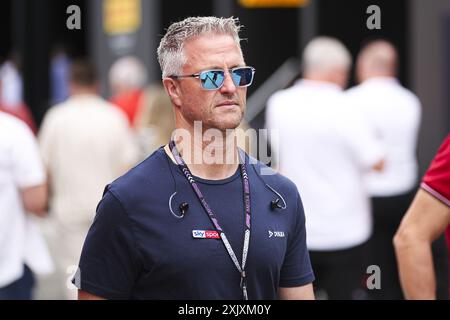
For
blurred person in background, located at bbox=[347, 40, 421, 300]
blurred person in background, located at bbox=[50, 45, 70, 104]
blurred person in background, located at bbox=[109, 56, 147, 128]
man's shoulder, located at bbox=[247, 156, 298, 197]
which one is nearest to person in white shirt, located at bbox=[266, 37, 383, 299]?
blurred person in background, located at bbox=[347, 40, 421, 300]

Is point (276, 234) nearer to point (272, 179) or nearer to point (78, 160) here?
point (272, 179)

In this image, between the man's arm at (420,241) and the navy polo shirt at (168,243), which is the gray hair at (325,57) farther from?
the navy polo shirt at (168,243)

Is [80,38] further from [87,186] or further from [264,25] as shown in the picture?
[87,186]

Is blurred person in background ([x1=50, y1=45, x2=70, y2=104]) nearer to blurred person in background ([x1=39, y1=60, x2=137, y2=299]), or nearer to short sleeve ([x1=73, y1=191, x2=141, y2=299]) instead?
blurred person in background ([x1=39, y1=60, x2=137, y2=299])

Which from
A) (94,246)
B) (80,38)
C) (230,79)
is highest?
(230,79)

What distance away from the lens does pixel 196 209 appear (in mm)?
2840

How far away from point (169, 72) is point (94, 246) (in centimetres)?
59

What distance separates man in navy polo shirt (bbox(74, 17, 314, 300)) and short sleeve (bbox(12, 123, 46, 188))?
81.8 inches

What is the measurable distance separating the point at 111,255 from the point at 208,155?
431mm

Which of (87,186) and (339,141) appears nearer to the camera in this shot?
(339,141)

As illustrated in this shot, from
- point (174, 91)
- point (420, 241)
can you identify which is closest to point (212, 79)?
point (174, 91)

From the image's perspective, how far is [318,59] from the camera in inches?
245
